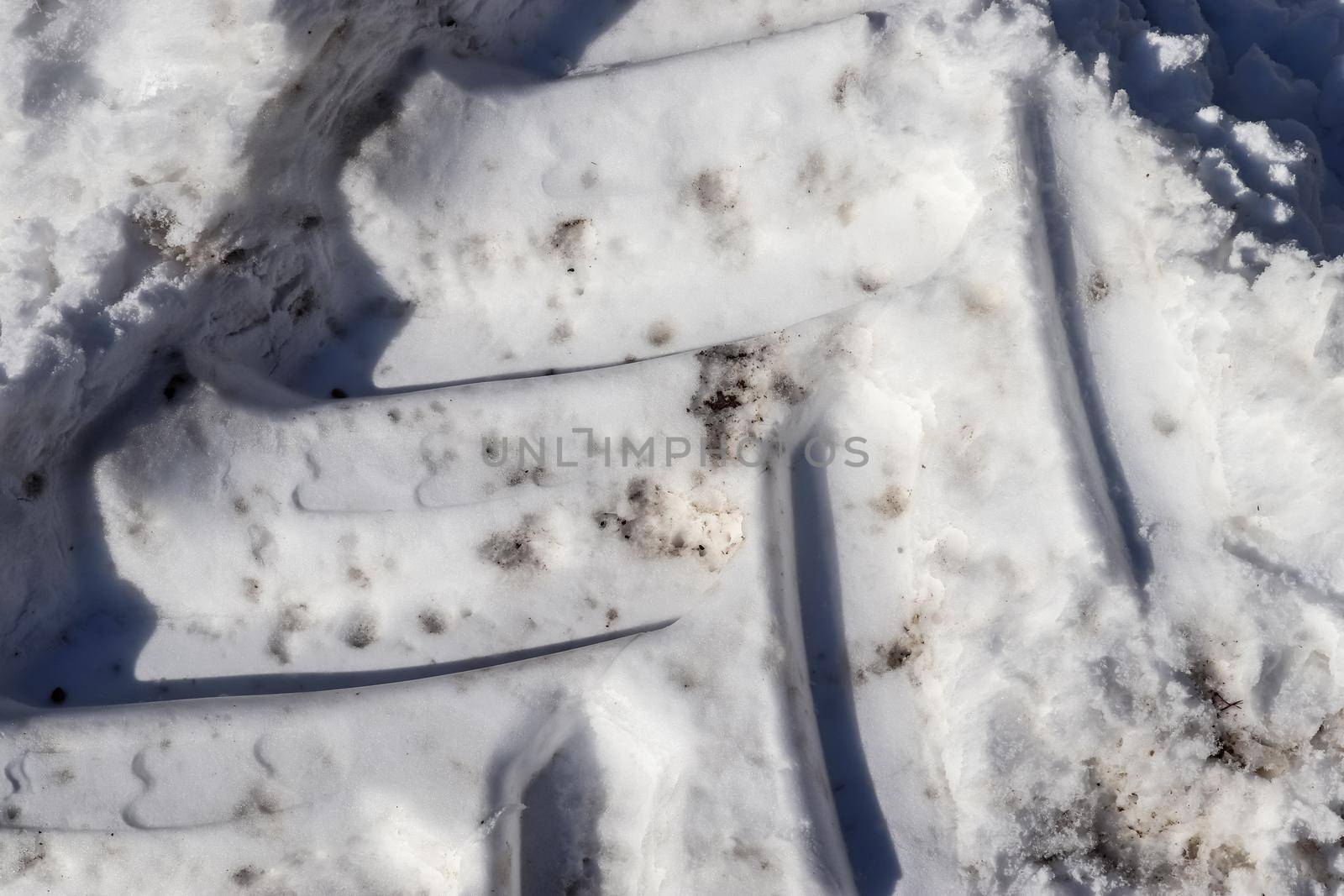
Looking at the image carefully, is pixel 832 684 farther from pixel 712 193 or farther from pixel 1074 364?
pixel 712 193

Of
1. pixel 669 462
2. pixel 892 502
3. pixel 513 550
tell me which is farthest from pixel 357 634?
pixel 892 502

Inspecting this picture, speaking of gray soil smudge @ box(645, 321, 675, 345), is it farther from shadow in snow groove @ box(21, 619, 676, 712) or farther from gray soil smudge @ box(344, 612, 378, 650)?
gray soil smudge @ box(344, 612, 378, 650)

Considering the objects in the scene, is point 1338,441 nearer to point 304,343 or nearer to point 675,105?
point 675,105

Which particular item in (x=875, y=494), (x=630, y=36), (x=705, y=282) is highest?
(x=630, y=36)

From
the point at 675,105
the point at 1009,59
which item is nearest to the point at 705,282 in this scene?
the point at 675,105

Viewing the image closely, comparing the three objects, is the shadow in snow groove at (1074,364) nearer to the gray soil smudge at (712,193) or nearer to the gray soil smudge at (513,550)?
the gray soil smudge at (712,193)

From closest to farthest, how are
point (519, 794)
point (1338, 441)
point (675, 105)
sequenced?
point (1338, 441) < point (519, 794) < point (675, 105)

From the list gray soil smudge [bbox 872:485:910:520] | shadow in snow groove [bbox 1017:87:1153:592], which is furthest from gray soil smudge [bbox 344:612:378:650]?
shadow in snow groove [bbox 1017:87:1153:592]

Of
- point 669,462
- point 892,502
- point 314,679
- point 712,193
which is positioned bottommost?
point 314,679
